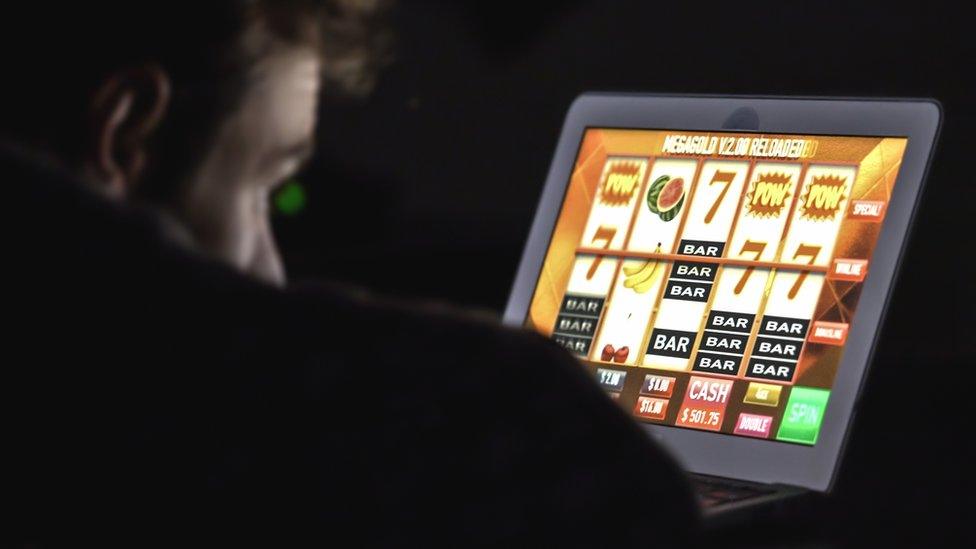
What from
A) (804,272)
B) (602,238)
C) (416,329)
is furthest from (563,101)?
(416,329)

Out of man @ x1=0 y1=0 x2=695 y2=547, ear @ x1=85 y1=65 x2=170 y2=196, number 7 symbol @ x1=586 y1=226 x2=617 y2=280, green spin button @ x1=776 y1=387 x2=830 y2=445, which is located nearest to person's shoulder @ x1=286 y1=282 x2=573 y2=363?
man @ x1=0 y1=0 x2=695 y2=547

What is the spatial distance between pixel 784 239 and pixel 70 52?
694mm

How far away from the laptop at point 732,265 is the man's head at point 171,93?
0.51 m

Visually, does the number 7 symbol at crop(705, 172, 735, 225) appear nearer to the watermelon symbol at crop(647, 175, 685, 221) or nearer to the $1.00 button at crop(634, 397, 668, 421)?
the watermelon symbol at crop(647, 175, 685, 221)

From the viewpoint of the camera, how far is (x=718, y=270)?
1.17 meters

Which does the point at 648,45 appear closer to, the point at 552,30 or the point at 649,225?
the point at 552,30

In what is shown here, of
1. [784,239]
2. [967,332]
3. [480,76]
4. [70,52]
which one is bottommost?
[70,52]

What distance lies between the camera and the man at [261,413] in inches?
20.1

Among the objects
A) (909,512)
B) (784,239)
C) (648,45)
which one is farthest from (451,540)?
(648,45)

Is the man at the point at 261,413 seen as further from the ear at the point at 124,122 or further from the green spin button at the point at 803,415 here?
the green spin button at the point at 803,415

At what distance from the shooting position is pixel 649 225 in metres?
1.21

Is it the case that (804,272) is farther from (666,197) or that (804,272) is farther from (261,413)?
(261,413)

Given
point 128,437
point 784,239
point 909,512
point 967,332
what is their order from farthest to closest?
1. point 967,332
2. point 909,512
3. point 784,239
4. point 128,437

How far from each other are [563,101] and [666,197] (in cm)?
246
